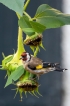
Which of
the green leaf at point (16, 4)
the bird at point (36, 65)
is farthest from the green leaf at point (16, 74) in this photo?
the green leaf at point (16, 4)

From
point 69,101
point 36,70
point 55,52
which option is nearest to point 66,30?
point 55,52

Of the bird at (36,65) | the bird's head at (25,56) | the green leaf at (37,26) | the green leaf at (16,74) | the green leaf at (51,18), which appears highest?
the green leaf at (51,18)

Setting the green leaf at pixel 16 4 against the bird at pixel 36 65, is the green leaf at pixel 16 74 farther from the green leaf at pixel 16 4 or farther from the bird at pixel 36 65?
the green leaf at pixel 16 4

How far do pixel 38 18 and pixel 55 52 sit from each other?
1922mm

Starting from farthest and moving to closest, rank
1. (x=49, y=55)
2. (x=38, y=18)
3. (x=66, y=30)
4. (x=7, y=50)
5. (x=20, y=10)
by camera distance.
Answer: (x=66, y=30) → (x=49, y=55) → (x=7, y=50) → (x=38, y=18) → (x=20, y=10)

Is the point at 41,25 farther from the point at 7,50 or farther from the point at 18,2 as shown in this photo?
the point at 7,50

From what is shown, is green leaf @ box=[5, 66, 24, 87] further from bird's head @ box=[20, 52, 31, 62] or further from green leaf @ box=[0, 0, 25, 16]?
green leaf @ box=[0, 0, 25, 16]

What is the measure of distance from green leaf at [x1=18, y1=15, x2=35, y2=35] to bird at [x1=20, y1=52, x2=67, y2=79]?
0.04 m

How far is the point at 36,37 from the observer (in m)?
0.83

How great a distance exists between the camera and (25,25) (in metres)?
0.80

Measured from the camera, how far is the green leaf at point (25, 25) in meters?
0.80

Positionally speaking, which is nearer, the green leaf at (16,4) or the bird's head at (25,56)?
the green leaf at (16,4)

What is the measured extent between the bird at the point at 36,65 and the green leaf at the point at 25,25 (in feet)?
0.14

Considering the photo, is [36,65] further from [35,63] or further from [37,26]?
[37,26]
